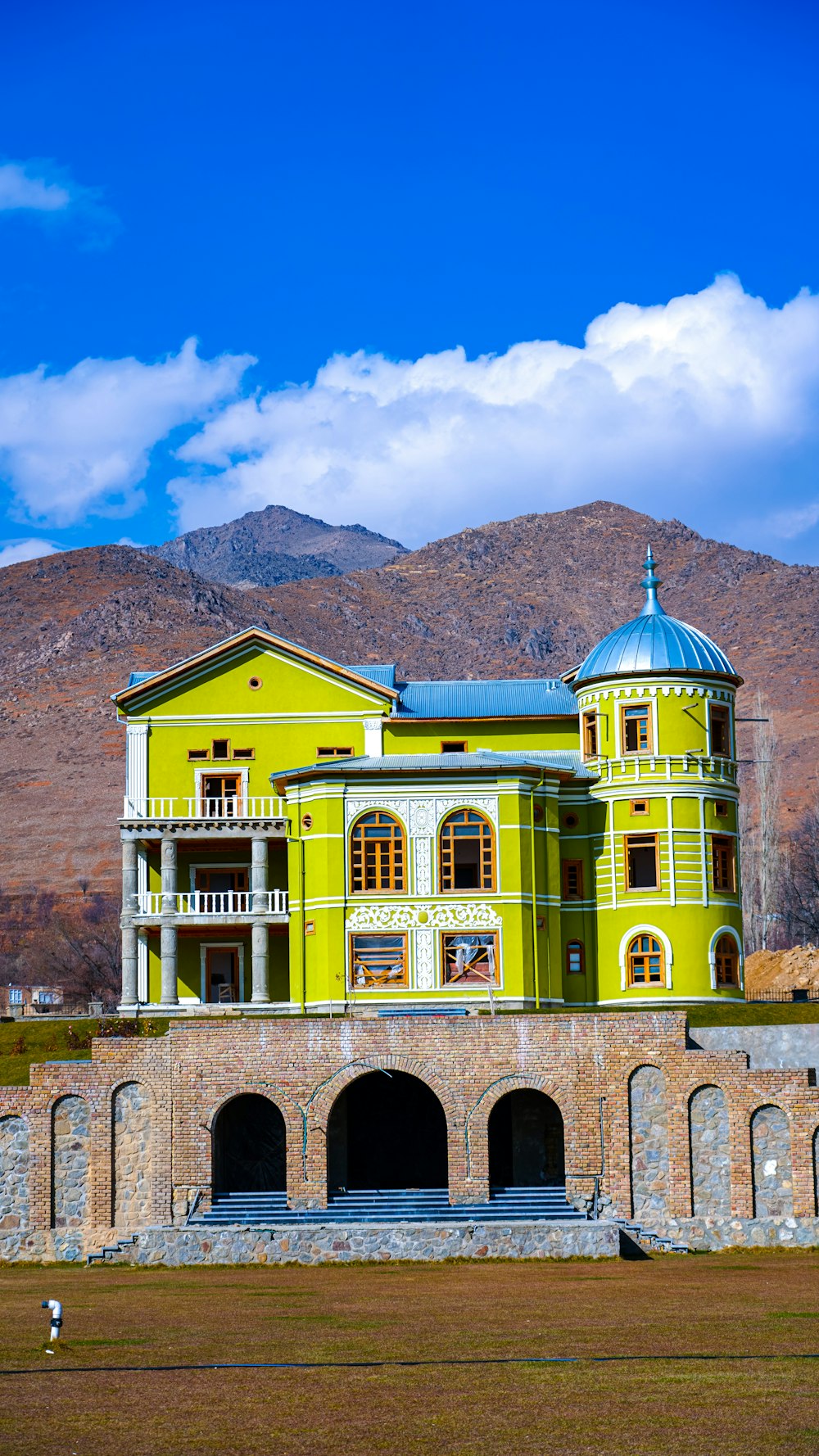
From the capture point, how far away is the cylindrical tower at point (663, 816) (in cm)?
5503

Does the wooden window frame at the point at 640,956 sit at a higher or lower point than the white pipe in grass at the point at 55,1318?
higher

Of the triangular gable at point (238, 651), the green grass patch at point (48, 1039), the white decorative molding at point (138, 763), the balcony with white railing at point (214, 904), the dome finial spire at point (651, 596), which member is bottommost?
the green grass patch at point (48, 1039)

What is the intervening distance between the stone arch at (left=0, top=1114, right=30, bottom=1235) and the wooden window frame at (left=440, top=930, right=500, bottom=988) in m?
13.6

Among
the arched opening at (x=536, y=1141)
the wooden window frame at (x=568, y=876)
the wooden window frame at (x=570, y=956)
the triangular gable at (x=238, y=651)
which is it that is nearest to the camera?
the arched opening at (x=536, y=1141)

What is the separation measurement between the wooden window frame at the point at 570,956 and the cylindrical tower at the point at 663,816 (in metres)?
0.61

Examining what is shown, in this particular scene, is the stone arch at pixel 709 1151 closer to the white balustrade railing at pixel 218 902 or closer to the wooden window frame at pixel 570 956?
the wooden window frame at pixel 570 956

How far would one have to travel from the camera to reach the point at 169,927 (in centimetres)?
5750

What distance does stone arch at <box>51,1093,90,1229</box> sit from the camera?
4397 cm

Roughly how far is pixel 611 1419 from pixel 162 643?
545ft

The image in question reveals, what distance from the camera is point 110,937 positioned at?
116 meters

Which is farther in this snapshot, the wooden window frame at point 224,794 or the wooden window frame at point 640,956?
the wooden window frame at point 224,794

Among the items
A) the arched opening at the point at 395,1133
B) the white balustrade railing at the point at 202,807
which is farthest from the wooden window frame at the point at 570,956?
the white balustrade railing at the point at 202,807

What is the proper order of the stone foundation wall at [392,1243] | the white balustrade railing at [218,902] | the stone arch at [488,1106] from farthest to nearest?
1. the white balustrade railing at [218,902]
2. the stone arch at [488,1106]
3. the stone foundation wall at [392,1243]

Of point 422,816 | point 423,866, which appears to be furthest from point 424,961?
point 422,816
